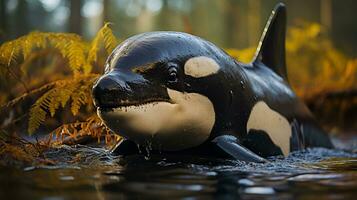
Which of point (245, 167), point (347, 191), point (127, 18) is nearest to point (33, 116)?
point (245, 167)

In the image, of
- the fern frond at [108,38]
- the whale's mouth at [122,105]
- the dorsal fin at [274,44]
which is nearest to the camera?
the whale's mouth at [122,105]

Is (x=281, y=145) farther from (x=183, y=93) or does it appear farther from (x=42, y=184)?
(x=42, y=184)

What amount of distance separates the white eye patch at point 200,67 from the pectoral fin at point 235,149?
0.47m

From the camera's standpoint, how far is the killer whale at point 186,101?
348cm

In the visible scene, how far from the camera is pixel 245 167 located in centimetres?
362

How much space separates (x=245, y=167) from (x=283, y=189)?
0.92 metres

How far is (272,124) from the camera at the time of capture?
4906 mm

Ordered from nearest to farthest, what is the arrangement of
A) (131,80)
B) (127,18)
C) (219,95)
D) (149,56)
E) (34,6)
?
(131,80) → (149,56) → (219,95) → (34,6) → (127,18)

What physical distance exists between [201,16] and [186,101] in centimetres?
3339

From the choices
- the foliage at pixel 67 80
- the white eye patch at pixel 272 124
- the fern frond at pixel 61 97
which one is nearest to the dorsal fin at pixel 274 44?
the white eye patch at pixel 272 124

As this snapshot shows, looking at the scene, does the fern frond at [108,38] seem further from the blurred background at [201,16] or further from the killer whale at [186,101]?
the blurred background at [201,16]

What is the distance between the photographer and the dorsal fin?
18.8 ft

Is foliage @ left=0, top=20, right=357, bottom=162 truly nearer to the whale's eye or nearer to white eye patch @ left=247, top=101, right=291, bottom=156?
the whale's eye

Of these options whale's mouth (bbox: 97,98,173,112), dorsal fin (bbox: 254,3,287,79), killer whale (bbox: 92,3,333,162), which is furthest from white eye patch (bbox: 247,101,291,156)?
whale's mouth (bbox: 97,98,173,112)
